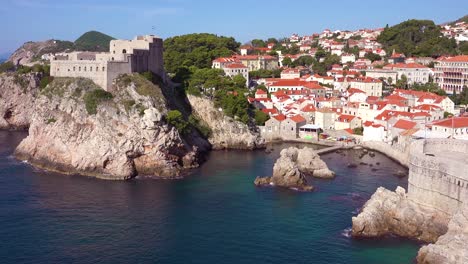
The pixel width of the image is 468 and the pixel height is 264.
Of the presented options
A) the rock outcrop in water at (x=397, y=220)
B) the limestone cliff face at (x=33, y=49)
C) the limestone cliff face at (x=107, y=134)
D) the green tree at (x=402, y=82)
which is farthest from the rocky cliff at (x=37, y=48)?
the rock outcrop in water at (x=397, y=220)

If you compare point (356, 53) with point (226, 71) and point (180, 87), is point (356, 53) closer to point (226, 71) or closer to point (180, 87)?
point (226, 71)

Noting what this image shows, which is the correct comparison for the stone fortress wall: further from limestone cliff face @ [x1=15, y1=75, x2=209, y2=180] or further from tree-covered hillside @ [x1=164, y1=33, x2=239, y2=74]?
tree-covered hillside @ [x1=164, y1=33, x2=239, y2=74]

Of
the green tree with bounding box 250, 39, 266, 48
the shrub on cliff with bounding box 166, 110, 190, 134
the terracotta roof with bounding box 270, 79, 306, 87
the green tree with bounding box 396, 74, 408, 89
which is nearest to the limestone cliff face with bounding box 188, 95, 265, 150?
the shrub on cliff with bounding box 166, 110, 190, 134

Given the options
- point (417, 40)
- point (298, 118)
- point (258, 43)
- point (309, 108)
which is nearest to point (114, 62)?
point (298, 118)

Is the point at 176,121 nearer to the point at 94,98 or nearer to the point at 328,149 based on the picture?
the point at 94,98

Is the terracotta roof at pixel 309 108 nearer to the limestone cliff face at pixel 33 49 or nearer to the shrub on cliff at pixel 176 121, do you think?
the shrub on cliff at pixel 176 121

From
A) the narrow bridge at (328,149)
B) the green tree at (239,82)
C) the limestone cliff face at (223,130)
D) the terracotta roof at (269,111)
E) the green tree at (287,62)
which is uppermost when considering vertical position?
the green tree at (287,62)
